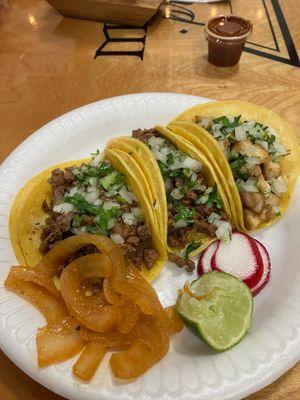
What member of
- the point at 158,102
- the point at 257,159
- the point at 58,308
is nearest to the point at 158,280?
the point at 58,308

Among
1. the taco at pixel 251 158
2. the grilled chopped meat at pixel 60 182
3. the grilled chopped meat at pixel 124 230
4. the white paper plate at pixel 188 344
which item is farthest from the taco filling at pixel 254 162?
the grilled chopped meat at pixel 60 182

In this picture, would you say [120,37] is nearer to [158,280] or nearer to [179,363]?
[158,280]

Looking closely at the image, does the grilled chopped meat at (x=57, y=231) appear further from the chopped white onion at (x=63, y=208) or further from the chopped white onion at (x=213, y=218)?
the chopped white onion at (x=213, y=218)

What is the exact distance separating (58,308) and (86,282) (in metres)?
0.21

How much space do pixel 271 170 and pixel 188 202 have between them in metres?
0.63

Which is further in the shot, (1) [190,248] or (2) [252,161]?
(2) [252,161]

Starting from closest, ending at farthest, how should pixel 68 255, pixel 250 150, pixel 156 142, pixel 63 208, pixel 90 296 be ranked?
pixel 90 296 < pixel 68 255 < pixel 63 208 < pixel 250 150 < pixel 156 142

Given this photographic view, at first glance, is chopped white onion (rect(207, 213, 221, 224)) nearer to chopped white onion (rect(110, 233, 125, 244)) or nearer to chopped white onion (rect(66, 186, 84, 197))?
chopped white onion (rect(110, 233, 125, 244))

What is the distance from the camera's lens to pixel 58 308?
2.04 meters

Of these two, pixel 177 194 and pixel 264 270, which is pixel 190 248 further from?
pixel 264 270

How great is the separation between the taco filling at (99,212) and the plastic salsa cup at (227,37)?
202cm

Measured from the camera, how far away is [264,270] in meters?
2.28

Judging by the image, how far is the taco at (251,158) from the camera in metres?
2.50

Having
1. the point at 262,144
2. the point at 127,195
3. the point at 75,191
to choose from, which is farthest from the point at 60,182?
the point at 262,144
